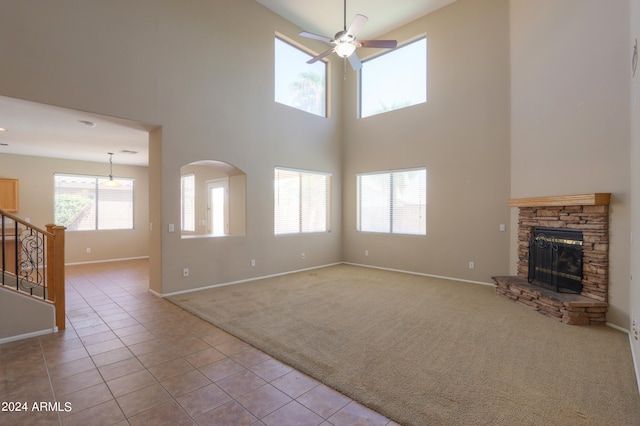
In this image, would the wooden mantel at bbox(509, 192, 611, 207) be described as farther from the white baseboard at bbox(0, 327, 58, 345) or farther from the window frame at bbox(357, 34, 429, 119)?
the white baseboard at bbox(0, 327, 58, 345)

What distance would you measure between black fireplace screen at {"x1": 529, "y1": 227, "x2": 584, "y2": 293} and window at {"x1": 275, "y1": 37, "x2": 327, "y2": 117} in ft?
17.0

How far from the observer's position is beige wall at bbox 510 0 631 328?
354 centimetres

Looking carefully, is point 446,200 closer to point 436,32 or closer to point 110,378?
point 436,32

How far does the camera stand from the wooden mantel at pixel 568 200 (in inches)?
142

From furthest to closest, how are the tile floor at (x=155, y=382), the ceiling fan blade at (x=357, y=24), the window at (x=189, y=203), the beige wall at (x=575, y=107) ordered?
the window at (x=189, y=203), the ceiling fan blade at (x=357, y=24), the beige wall at (x=575, y=107), the tile floor at (x=155, y=382)

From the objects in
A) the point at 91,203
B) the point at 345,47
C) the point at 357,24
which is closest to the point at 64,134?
the point at 91,203

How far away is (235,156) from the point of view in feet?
18.1

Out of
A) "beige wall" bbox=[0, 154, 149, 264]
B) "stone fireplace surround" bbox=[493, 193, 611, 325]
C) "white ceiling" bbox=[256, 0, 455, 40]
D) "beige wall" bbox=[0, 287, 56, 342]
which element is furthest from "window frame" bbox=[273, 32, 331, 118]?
"beige wall" bbox=[0, 154, 149, 264]

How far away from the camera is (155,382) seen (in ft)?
7.88

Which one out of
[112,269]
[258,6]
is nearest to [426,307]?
[258,6]

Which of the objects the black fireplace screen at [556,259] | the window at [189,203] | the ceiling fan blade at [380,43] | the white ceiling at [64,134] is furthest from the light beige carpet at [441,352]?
the ceiling fan blade at [380,43]

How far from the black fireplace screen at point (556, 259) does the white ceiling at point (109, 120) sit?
4.77m

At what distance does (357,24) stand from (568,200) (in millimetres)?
3554

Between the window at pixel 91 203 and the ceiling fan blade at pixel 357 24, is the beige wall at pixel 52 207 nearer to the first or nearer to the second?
the window at pixel 91 203
